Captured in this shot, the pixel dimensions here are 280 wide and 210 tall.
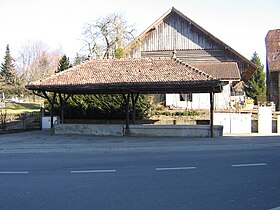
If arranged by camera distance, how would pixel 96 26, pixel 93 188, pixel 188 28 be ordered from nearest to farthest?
1. pixel 93 188
2. pixel 188 28
3. pixel 96 26

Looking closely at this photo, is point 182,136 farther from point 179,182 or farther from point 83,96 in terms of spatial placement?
point 179,182

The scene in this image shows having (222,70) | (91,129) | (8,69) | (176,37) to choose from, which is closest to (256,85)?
(176,37)

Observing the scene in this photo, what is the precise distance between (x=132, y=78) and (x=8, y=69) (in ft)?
174

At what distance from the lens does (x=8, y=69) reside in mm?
66000

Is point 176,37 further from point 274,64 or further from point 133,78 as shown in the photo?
point 133,78

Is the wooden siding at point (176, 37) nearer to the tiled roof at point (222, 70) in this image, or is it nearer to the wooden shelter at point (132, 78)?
the tiled roof at point (222, 70)

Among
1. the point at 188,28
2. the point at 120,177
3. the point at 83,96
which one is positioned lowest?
the point at 120,177

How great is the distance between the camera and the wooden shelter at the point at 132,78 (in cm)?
1838

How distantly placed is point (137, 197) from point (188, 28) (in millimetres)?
30856

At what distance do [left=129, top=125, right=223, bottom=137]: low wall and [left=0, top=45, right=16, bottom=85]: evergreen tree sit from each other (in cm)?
4181

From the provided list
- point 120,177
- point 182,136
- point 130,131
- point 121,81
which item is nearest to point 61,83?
point 121,81

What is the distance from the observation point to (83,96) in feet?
87.4

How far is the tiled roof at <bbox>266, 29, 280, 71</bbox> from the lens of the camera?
125 ft

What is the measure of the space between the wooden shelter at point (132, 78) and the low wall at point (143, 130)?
768 mm
